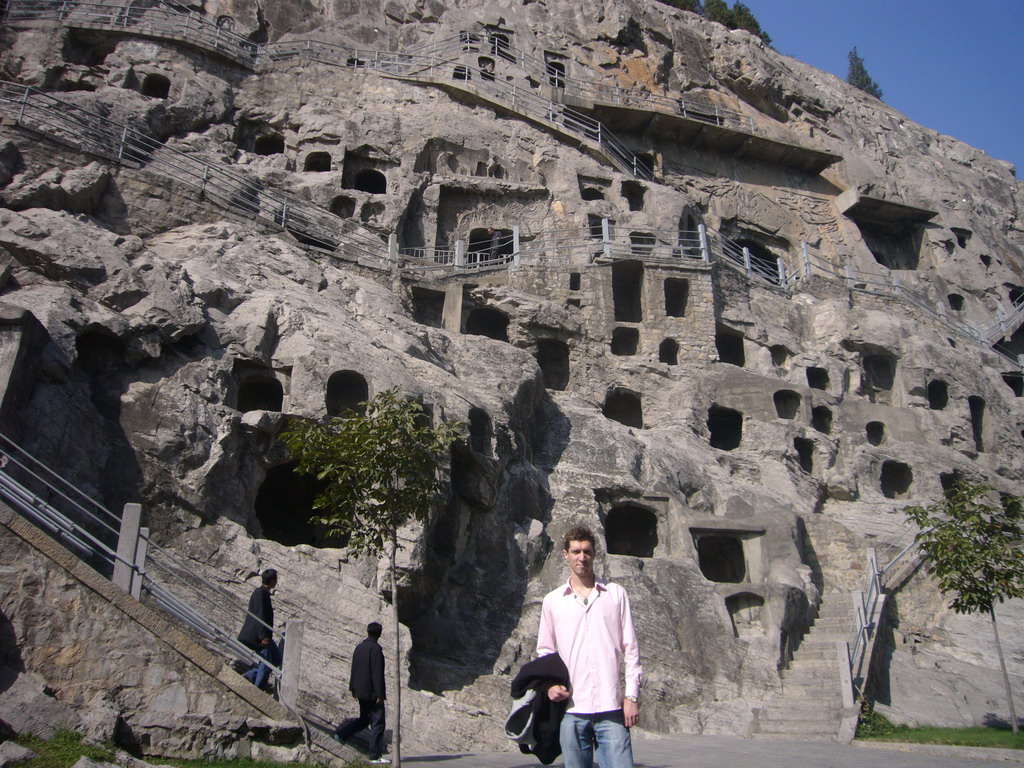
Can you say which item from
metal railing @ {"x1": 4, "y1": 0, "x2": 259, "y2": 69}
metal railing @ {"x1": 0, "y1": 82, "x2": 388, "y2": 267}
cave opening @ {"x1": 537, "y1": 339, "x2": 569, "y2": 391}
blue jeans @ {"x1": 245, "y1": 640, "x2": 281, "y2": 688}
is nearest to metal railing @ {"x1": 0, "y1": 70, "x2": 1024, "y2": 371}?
metal railing @ {"x1": 0, "y1": 82, "x2": 388, "y2": 267}

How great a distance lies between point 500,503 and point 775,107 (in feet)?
104

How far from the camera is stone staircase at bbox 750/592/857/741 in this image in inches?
620

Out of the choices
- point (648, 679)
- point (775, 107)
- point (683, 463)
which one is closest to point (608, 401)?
point (683, 463)

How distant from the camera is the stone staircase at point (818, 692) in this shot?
15.8 meters

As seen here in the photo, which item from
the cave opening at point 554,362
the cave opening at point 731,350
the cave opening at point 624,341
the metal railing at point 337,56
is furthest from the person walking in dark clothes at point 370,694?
the metal railing at point 337,56

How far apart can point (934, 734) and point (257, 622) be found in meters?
11.6

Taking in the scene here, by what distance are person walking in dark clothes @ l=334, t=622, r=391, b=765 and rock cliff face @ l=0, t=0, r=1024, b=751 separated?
2.33 m

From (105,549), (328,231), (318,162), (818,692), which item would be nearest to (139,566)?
(105,549)

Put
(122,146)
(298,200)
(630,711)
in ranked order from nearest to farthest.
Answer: (630,711), (122,146), (298,200)

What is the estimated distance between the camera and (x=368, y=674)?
9805 mm

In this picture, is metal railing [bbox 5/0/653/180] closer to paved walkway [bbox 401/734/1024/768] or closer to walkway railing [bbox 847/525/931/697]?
walkway railing [bbox 847/525/931/697]

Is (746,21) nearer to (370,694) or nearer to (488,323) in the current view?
(488,323)

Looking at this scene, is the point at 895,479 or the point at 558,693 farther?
the point at 895,479

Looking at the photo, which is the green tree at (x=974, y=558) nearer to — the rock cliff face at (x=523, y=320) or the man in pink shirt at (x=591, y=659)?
the rock cliff face at (x=523, y=320)
